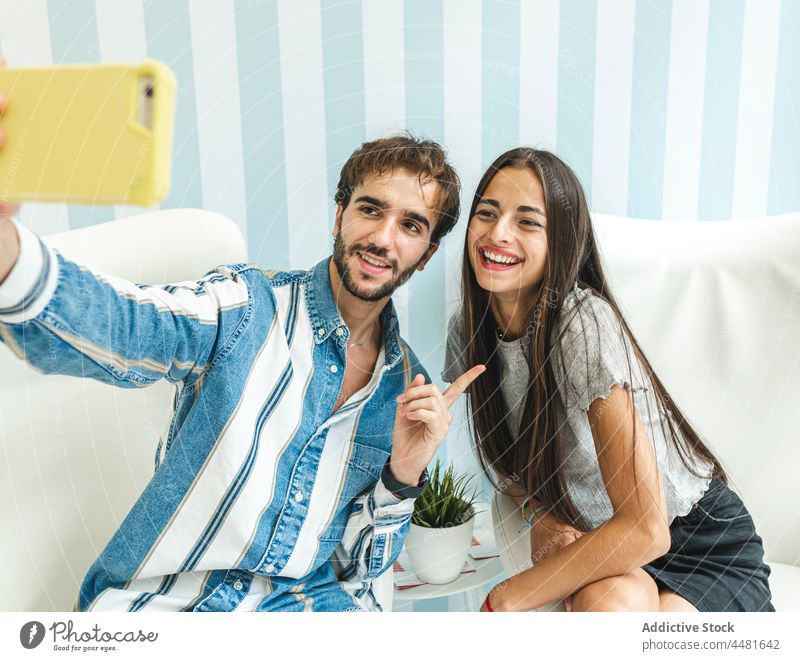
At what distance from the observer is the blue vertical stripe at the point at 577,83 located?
52 cm

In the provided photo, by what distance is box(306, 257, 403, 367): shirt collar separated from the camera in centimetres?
54

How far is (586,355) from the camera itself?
1.85ft

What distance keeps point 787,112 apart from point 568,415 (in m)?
0.36

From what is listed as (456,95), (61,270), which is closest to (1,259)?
(61,270)

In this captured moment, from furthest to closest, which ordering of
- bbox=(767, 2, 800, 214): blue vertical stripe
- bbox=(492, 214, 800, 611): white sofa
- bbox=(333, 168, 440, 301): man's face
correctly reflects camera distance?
bbox=(492, 214, 800, 611): white sofa, bbox=(767, 2, 800, 214): blue vertical stripe, bbox=(333, 168, 440, 301): man's face

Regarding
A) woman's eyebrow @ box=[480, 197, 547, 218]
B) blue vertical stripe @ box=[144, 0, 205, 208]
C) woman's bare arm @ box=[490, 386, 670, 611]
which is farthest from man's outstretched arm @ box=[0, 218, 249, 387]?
woman's bare arm @ box=[490, 386, 670, 611]

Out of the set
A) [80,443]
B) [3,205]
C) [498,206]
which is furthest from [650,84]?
[80,443]

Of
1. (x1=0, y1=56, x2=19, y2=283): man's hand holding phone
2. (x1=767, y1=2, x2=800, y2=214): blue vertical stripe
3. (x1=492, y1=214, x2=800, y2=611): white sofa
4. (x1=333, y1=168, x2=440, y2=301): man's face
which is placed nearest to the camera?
(x1=0, y1=56, x2=19, y2=283): man's hand holding phone

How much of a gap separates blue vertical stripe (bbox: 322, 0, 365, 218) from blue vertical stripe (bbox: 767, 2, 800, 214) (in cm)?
39

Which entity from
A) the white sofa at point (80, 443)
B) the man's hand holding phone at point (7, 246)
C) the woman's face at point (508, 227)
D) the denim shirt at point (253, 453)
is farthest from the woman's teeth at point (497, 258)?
the man's hand holding phone at point (7, 246)

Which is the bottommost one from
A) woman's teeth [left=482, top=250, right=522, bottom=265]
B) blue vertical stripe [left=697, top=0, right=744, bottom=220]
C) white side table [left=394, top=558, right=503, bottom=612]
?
white side table [left=394, top=558, right=503, bottom=612]

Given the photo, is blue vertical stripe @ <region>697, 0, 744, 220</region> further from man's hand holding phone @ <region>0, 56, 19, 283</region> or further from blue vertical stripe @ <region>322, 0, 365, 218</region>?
man's hand holding phone @ <region>0, 56, 19, 283</region>

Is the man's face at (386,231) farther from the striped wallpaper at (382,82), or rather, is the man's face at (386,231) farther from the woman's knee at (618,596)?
the woman's knee at (618,596)
